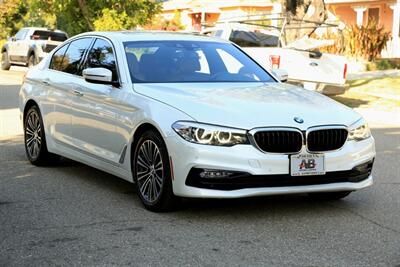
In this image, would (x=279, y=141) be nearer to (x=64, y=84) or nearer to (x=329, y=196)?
(x=329, y=196)

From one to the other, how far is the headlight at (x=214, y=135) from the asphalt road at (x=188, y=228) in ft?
2.27

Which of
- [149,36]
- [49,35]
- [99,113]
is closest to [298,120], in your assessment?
[99,113]

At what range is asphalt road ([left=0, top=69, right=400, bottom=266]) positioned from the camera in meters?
5.22

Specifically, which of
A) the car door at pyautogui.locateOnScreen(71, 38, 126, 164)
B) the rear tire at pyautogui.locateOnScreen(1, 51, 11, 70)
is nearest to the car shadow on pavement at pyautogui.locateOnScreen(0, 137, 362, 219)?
the car door at pyautogui.locateOnScreen(71, 38, 126, 164)

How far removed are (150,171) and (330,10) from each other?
1332 inches

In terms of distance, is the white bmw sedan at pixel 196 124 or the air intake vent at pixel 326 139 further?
the air intake vent at pixel 326 139

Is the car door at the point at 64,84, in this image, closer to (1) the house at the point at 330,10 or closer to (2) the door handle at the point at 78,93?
(2) the door handle at the point at 78,93

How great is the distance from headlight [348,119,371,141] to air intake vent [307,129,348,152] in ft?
0.35

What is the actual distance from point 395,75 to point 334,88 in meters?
9.02

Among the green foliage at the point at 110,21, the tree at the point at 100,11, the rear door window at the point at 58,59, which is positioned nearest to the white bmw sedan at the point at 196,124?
the rear door window at the point at 58,59

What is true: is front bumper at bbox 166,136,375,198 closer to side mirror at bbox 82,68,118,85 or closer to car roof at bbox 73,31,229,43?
side mirror at bbox 82,68,118,85

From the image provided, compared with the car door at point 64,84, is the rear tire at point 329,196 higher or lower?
lower

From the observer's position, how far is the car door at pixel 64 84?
814 cm

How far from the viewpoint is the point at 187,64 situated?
754cm
